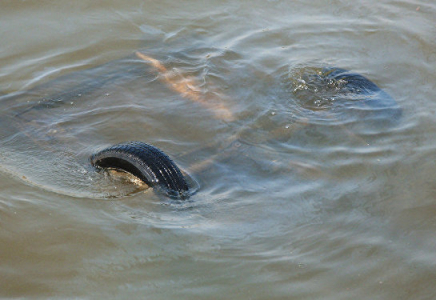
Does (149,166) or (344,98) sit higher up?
(344,98)

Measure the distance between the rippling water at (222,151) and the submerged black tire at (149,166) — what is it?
0.12 meters

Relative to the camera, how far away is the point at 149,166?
14.2ft

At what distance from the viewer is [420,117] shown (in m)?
5.54

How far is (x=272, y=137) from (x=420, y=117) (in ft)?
5.27

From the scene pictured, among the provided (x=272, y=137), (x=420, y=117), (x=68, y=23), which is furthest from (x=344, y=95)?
(x=68, y=23)

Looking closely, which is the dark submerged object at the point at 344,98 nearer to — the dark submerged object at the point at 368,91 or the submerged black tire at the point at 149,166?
the dark submerged object at the point at 368,91

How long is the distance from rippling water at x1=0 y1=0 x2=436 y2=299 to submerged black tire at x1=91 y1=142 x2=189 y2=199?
12cm

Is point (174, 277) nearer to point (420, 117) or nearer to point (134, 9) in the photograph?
point (420, 117)

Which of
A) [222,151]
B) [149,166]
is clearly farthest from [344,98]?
[149,166]

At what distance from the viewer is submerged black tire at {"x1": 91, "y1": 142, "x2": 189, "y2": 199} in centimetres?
430

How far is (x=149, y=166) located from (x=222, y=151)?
0.93 m

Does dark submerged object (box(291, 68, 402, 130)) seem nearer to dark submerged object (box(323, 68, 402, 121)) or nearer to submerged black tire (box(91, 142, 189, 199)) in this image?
dark submerged object (box(323, 68, 402, 121))

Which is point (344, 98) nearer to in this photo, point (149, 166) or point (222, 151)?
point (222, 151)

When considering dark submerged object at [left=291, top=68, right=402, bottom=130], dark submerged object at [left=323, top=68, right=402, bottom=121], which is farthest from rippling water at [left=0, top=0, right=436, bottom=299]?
dark submerged object at [left=323, top=68, right=402, bottom=121]
